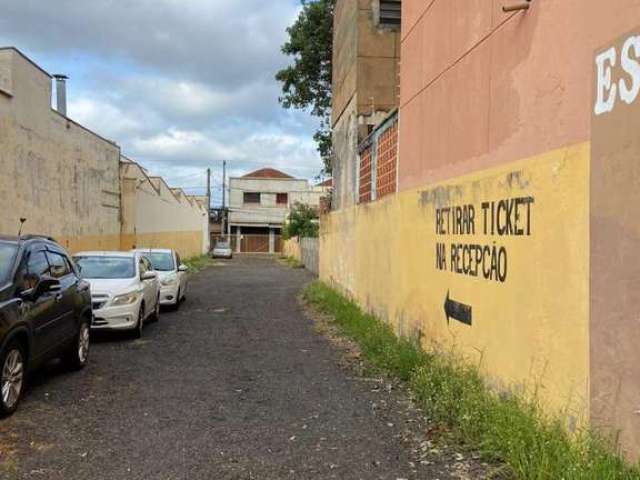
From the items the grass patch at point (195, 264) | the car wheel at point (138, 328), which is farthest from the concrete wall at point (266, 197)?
the car wheel at point (138, 328)

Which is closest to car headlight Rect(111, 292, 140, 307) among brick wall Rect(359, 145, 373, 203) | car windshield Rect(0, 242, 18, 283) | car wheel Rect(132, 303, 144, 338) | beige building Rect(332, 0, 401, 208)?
car wheel Rect(132, 303, 144, 338)

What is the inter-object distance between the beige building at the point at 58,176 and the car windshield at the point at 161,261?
271cm

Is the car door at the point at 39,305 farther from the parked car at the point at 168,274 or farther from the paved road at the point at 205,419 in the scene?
the parked car at the point at 168,274

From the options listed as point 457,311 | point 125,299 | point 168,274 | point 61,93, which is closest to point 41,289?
point 125,299

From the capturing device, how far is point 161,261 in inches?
709

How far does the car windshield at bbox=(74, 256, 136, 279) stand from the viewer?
1224cm

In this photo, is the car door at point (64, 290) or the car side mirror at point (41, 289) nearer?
the car side mirror at point (41, 289)

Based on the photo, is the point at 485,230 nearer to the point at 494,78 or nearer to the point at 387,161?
the point at 494,78

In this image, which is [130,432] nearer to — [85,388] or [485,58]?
[85,388]

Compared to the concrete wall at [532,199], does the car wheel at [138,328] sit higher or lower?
lower

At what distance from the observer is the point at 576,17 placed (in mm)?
5074

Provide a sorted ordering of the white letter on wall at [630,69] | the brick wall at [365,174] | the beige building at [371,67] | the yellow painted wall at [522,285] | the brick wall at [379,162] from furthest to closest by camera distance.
→ 1. the beige building at [371,67]
2. the brick wall at [365,174]
3. the brick wall at [379,162]
4. the yellow painted wall at [522,285]
5. the white letter on wall at [630,69]

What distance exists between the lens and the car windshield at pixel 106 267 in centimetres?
1224

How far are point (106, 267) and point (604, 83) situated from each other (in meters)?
10.1
